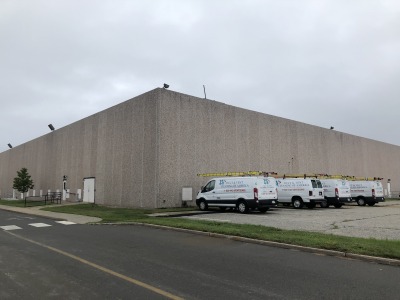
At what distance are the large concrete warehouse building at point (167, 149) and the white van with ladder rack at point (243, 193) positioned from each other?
401 centimetres

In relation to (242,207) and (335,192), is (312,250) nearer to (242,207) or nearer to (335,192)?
(242,207)

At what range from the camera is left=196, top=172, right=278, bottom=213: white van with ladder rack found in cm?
2197

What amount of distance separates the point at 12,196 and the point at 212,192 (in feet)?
150

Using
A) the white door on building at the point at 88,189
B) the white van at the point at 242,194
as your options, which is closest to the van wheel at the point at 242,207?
the white van at the point at 242,194

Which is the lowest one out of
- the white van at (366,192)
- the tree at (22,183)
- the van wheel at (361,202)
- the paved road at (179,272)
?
the paved road at (179,272)

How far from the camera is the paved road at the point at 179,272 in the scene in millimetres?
6023

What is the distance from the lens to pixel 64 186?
3903cm

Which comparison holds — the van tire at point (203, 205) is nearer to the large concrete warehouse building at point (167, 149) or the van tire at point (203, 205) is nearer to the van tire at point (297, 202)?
the large concrete warehouse building at point (167, 149)

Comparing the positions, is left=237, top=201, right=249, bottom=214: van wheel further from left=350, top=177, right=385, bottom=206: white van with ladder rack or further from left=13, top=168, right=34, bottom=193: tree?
left=13, top=168, right=34, bottom=193: tree

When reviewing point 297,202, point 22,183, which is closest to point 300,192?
point 297,202

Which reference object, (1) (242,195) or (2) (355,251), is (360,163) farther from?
(2) (355,251)

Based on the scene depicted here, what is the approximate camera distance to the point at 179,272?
743 cm

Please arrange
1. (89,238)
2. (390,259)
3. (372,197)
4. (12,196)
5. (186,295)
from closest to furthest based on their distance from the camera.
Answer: (186,295)
(390,259)
(89,238)
(372,197)
(12,196)

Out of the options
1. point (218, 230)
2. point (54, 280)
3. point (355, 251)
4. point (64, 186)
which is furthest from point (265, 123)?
point (54, 280)
